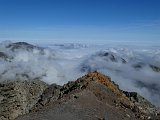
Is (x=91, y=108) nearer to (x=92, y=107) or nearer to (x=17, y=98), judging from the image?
(x=92, y=107)

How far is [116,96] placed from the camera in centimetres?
6000

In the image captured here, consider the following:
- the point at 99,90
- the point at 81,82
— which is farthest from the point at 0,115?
the point at 99,90

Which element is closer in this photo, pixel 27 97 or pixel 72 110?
pixel 72 110

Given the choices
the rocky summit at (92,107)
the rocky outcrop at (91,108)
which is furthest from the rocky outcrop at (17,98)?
the rocky outcrop at (91,108)

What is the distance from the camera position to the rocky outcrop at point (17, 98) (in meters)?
87.4

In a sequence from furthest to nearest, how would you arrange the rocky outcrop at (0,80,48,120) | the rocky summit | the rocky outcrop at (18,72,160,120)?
the rocky outcrop at (0,80,48,120) → the rocky summit → the rocky outcrop at (18,72,160,120)

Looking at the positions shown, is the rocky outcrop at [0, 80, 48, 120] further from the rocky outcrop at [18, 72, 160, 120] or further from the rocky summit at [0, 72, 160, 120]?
the rocky outcrop at [18, 72, 160, 120]

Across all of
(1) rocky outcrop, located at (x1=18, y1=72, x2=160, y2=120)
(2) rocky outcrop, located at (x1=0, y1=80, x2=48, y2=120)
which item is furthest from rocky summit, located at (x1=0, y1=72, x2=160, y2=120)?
(2) rocky outcrop, located at (x1=0, y1=80, x2=48, y2=120)

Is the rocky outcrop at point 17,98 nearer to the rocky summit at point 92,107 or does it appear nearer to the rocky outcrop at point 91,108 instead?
the rocky summit at point 92,107

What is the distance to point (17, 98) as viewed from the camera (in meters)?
94.9

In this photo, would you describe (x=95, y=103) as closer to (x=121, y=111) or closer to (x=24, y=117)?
(x=121, y=111)

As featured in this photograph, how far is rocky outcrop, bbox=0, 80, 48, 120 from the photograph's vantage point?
87.4 meters

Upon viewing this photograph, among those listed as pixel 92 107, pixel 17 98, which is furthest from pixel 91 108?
pixel 17 98

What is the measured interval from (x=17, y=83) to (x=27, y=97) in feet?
24.0
